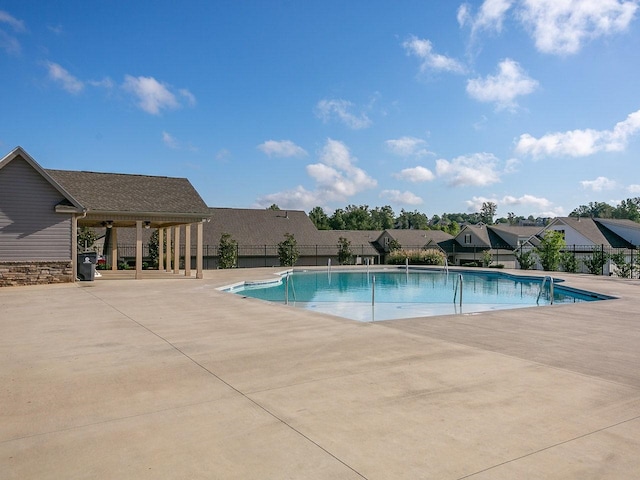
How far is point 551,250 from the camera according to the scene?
29625 millimetres

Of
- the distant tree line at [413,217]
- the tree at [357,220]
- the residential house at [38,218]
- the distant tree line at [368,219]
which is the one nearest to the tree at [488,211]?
the distant tree line at [413,217]

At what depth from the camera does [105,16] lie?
15375 mm

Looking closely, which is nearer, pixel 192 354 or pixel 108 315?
pixel 192 354

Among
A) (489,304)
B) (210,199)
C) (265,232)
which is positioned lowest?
(489,304)

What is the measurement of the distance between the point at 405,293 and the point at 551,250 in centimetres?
1622

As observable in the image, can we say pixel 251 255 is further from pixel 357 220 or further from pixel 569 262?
pixel 357 220

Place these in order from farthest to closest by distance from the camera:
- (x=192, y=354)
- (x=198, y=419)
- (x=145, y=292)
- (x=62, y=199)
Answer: (x=62, y=199) → (x=145, y=292) → (x=192, y=354) → (x=198, y=419)

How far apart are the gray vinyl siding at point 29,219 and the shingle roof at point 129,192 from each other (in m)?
1.82


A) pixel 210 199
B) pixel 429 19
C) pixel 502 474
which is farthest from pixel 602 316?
pixel 210 199

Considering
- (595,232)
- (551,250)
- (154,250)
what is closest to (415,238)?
(595,232)

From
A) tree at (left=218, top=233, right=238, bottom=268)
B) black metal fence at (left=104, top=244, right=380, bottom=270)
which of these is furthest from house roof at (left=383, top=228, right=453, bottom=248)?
tree at (left=218, top=233, right=238, bottom=268)

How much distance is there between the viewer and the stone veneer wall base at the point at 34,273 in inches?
639

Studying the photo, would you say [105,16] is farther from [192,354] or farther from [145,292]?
[192,354]

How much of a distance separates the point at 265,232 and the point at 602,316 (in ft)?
106
